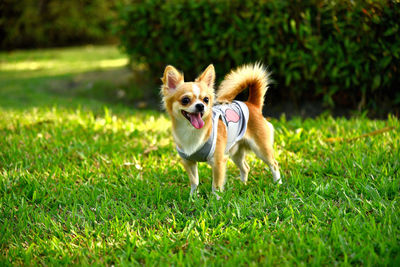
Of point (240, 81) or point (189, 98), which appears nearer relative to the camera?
point (189, 98)

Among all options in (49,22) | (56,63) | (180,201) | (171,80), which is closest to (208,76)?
(171,80)

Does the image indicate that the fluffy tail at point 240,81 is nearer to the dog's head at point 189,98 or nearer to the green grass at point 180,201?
the dog's head at point 189,98

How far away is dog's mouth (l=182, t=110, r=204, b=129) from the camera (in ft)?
9.16

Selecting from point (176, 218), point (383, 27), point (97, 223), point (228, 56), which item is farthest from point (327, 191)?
point (228, 56)

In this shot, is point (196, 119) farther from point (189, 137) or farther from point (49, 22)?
point (49, 22)

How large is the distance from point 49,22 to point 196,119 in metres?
16.8

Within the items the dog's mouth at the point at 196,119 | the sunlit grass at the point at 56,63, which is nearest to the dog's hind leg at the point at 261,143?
the dog's mouth at the point at 196,119

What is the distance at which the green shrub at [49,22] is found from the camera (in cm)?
1681

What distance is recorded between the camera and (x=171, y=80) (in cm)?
299

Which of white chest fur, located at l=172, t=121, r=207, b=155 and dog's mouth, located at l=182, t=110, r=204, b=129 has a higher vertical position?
dog's mouth, located at l=182, t=110, r=204, b=129

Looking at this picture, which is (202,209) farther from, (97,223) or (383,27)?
(383,27)

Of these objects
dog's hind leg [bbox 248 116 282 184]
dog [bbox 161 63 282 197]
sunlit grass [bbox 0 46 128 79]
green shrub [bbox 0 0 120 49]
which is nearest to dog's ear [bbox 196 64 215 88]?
dog [bbox 161 63 282 197]

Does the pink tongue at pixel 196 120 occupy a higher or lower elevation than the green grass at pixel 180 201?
higher

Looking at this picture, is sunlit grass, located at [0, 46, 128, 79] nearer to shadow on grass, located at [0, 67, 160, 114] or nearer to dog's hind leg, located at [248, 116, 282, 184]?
shadow on grass, located at [0, 67, 160, 114]
